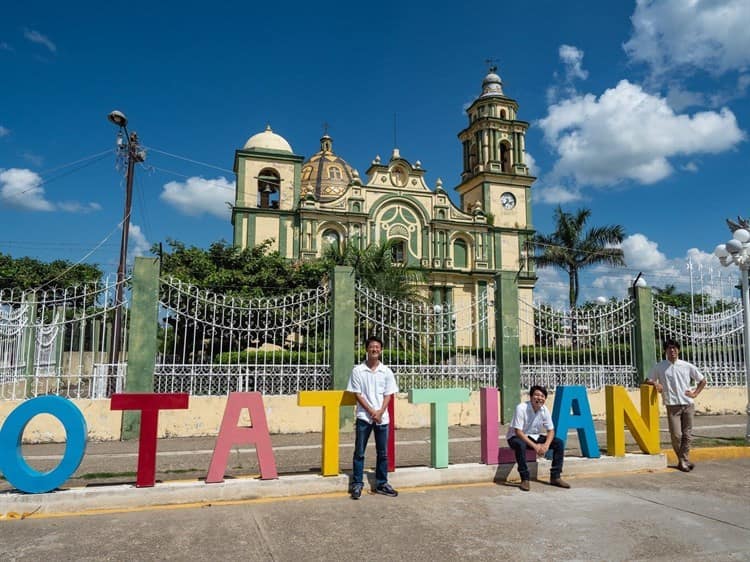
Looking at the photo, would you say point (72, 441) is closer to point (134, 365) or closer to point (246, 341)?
point (134, 365)

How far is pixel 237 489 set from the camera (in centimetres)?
504

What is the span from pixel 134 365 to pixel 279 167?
22.0 meters

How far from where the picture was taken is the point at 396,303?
10.5m

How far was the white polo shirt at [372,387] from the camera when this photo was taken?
17.3ft

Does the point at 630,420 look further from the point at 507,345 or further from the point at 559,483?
the point at 507,345

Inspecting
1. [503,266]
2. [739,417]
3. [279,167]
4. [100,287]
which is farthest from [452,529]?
[503,266]

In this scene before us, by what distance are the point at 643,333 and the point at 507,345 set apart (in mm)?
3082

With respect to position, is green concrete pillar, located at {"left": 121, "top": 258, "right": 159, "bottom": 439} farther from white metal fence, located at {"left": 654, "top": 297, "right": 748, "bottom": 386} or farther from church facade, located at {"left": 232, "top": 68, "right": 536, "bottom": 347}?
church facade, located at {"left": 232, "top": 68, "right": 536, "bottom": 347}

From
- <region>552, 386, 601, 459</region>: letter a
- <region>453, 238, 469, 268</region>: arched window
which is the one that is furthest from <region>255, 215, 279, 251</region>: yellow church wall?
<region>552, 386, 601, 459</region>: letter a

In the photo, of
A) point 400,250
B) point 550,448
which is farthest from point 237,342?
point 400,250

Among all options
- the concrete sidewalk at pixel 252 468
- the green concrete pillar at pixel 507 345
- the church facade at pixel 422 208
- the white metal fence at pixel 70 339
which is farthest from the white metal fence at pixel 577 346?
the church facade at pixel 422 208

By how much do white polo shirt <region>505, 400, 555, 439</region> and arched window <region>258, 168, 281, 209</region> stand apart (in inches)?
982

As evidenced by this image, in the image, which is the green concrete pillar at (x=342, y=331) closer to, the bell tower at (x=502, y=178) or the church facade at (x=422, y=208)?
the church facade at (x=422, y=208)

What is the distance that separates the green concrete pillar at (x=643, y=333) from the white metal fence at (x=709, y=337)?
288 mm
